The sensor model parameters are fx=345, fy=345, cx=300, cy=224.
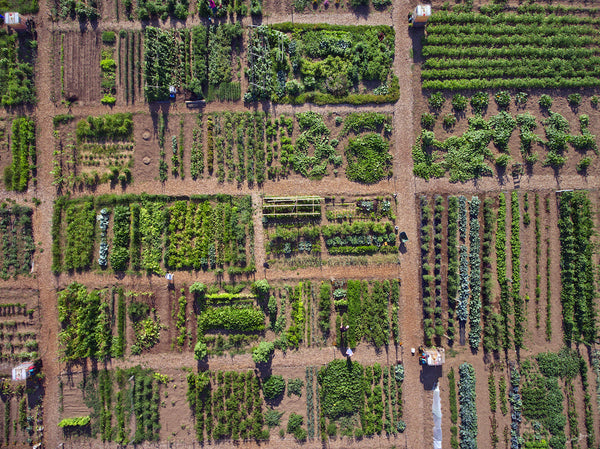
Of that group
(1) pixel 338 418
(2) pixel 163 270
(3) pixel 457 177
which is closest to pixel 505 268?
(3) pixel 457 177

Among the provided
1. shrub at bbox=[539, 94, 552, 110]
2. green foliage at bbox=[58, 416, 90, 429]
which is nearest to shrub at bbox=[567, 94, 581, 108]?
shrub at bbox=[539, 94, 552, 110]

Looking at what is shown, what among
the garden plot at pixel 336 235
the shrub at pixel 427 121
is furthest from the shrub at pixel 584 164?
the garden plot at pixel 336 235

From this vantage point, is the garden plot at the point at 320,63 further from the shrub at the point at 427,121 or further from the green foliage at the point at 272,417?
the green foliage at the point at 272,417

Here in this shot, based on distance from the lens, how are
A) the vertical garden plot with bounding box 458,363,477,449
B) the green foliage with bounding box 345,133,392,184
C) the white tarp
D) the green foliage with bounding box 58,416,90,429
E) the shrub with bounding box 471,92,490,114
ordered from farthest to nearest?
the shrub with bounding box 471,92,490,114 → the green foliage with bounding box 345,133,392,184 → the white tarp → the vertical garden plot with bounding box 458,363,477,449 → the green foliage with bounding box 58,416,90,429

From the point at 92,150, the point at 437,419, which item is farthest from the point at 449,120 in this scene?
the point at 92,150

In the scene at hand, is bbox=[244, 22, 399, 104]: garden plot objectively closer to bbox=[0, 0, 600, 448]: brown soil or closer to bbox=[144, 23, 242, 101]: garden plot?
bbox=[0, 0, 600, 448]: brown soil

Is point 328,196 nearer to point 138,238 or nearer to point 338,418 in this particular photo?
point 138,238
